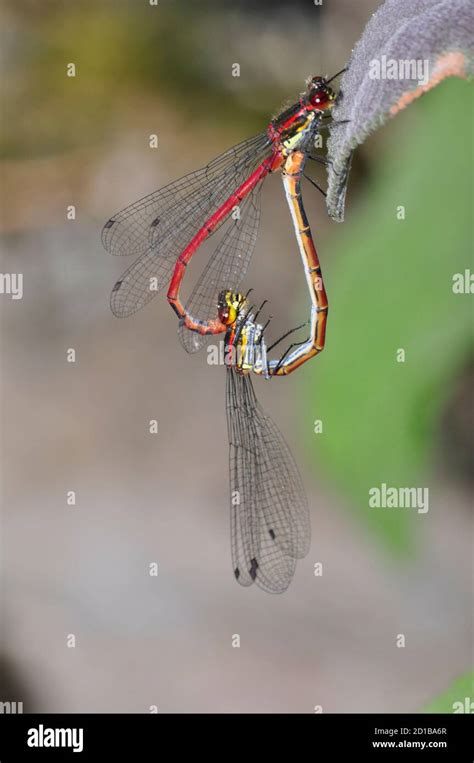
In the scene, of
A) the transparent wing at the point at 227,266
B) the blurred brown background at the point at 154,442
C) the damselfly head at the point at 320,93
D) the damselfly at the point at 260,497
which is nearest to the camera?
the damselfly head at the point at 320,93

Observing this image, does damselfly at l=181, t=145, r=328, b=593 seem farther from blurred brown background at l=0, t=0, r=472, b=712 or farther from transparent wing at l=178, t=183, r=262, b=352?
blurred brown background at l=0, t=0, r=472, b=712

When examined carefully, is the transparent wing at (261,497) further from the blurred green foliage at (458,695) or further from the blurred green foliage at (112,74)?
the blurred green foliage at (112,74)

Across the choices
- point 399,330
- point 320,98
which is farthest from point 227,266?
point 399,330

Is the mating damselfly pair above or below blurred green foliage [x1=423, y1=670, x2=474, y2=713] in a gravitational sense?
above

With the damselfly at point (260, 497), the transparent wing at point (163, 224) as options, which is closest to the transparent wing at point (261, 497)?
the damselfly at point (260, 497)

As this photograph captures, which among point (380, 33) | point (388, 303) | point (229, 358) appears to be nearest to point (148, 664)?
point (388, 303)

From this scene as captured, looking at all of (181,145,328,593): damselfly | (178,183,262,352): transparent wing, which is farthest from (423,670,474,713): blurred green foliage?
(178,183,262,352): transparent wing

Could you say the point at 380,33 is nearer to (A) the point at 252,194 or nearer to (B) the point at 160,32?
(A) the point at 252,194
